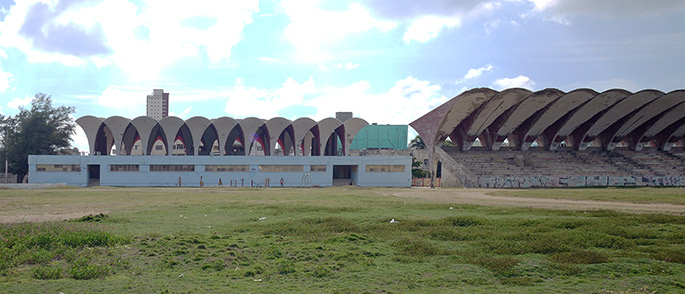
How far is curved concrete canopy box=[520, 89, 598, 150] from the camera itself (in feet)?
210

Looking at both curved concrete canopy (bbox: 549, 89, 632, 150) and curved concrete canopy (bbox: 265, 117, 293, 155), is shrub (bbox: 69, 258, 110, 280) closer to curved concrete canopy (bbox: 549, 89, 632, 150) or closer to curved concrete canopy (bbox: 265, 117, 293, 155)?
curved concrete canopy (bbox: 265, 117, 293, 155)

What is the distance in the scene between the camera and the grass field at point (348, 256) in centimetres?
1062

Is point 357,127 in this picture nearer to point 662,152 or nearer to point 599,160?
point 599,160

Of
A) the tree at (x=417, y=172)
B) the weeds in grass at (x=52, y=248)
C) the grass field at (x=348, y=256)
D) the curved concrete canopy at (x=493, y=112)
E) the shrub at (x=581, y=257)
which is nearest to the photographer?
the grass field at (x=348, y=256)

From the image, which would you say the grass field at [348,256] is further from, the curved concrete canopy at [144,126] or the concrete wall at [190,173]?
the curved concrete canopy at [144,126]

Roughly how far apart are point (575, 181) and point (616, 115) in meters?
15.3

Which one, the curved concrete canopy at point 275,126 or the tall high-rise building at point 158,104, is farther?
the tall high-rise building at point 158,104

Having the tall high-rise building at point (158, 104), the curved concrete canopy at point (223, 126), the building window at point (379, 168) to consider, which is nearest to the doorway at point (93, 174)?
the curved concrete canopy at point (223, 126)

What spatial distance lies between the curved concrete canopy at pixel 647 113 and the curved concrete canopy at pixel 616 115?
68 centimetres

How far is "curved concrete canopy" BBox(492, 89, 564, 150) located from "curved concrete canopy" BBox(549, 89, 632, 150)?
4621 mm

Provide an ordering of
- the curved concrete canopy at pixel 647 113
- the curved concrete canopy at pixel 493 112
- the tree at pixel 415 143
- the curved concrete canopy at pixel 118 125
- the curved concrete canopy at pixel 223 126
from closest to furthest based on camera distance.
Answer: the curved concrete canopy at pixel 493 112 < the curved concrete canopy at pixel 118 125 < the curved concrete canopy at pixel 647 113 < the curved concrete canopy at pixel 223 126 < the tree at pixel 415 143

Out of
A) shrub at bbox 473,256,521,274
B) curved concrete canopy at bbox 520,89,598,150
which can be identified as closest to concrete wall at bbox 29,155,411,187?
curved concrete canopy at bbox 520,89,598,150

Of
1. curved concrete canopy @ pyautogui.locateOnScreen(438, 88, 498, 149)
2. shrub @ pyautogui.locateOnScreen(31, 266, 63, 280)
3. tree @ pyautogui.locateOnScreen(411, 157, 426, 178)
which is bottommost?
shrub @ pyautogui.locateOnScreen(31, 266, 63, 280)

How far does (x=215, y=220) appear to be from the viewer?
66.8 feet
